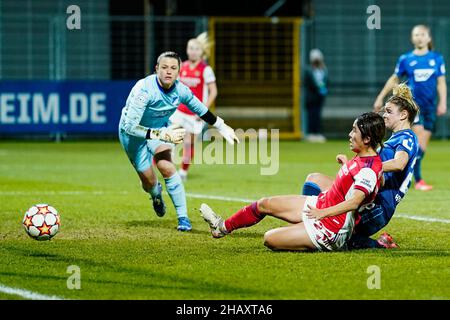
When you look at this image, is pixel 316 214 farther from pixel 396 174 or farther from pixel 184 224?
pixel 184 224

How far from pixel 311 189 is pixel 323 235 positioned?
96 cm

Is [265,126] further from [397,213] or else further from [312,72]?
[397,213]

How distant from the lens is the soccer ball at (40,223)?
912 cm

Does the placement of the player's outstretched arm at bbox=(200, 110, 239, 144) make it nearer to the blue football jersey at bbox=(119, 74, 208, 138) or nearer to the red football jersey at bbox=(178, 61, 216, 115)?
the blue football jersey at bbox=(119, 74, 208, 138)

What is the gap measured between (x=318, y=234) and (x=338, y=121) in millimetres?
21314

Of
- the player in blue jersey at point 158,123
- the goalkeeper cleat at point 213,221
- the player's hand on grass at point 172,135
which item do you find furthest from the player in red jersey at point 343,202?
the player in blue jersey at point 158,123

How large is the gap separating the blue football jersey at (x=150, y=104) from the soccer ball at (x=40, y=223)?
4.40 ft

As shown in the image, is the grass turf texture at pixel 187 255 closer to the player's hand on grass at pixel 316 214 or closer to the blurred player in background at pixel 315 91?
the player's hand on grass at pixel 316 214


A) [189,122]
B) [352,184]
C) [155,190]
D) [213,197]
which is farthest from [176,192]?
[189,122]

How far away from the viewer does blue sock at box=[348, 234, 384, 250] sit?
28.6 ft

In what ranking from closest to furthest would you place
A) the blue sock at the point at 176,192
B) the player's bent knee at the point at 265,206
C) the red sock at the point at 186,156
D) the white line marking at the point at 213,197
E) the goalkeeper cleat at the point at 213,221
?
1. the player's bent knee at the point at 265,206
2. the goalkeeper cleat at the point at 213,221
3. the blue sock at the point at 176,192
4. the white line marking at the point at 213,197
5. the red sock at the point at 186,156

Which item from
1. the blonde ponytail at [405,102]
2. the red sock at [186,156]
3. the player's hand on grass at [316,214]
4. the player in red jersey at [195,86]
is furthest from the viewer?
the player in red jersey at [195,86]

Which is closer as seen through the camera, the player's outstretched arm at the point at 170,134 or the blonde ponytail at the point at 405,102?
the blonde ponytail at the point at 405,102

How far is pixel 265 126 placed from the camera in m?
27.5
